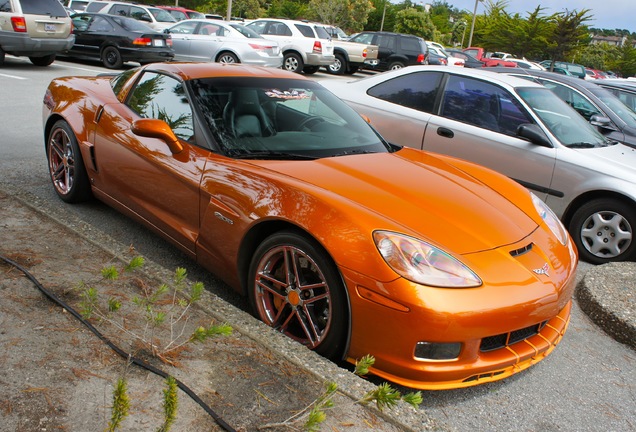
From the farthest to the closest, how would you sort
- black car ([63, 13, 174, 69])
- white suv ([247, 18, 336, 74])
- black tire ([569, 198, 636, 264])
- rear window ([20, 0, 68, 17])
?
white suv ([247, 18, 336, 74])
black car ([63, 13, 174, 69])
rear window ([20, 0, 68, 17])
black tire ([569, 198, 636, 264])

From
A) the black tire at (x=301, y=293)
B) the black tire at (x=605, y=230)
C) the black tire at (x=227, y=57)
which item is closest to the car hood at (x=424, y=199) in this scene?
the black tire at (x=301, y=293)

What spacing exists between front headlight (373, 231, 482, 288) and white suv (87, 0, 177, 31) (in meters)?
18.1

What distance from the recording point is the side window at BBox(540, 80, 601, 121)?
8336 millimetres

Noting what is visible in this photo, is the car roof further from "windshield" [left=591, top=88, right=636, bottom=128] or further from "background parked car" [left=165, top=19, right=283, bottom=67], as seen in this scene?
"background parked car" [left=165, top=19, right=283, bottom=67]

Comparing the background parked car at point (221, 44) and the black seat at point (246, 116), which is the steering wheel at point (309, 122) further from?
the background parked car at point (221, 44)

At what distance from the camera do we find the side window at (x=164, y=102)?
3.94m

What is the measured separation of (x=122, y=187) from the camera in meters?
4.31

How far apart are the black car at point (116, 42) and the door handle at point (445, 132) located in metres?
11.2

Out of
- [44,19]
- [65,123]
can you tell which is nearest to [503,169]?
[65,123]

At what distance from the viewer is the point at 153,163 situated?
155 inches

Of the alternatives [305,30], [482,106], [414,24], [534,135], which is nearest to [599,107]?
[482,106]

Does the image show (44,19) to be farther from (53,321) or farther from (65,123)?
(53,321)

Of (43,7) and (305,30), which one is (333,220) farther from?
(305,30)

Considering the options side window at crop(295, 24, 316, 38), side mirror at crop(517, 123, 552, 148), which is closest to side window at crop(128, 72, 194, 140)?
side mirror at crop(517, 123, 552, 148)
